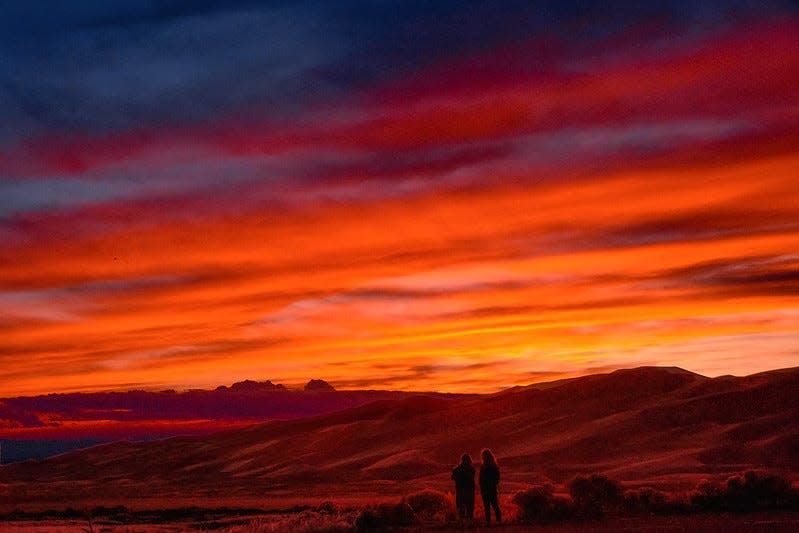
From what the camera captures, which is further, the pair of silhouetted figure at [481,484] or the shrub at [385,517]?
the shrub at [385,517]

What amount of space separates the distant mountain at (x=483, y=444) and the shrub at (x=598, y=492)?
22.6 metres

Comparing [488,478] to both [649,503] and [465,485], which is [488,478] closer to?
[465,485]

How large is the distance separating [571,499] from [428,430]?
301 ft

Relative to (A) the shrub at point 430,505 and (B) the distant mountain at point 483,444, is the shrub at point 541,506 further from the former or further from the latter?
(B) the distant mountain at point 483,444

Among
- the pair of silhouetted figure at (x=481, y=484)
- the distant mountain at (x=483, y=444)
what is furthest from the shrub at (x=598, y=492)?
the distant mountain at (x=483, y=444)

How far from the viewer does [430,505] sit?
30.7 meters

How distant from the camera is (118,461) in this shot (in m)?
146

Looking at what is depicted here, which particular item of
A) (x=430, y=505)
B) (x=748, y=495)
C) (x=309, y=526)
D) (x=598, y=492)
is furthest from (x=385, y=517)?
(x=748, y=495)

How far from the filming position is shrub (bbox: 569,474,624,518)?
101 ft

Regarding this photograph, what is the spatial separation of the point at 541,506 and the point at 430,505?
329 cm

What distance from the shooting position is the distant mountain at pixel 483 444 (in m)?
69.8

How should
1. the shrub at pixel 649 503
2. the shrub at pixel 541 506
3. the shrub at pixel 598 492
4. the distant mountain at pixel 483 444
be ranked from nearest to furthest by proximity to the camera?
the shrub at pixel 541 506, the shrub at pixel 649 503, the shrub at pixel 598 492, the distant mountain at pixel 483 444

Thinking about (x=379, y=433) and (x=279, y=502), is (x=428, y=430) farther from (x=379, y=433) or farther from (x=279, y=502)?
(x=279, y=502)

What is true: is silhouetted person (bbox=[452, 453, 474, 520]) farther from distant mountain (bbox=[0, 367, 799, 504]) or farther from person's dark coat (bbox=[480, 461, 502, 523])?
distant mountain (bbox=[0, 367, 799, 504])
